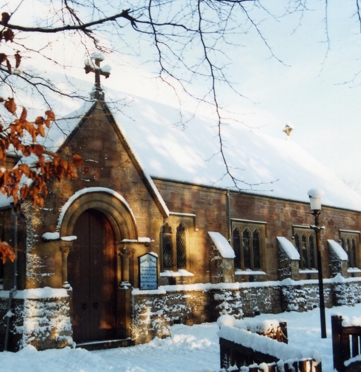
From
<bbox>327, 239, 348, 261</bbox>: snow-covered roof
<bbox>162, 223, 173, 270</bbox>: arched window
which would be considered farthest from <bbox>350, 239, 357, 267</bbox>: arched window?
<bbox>162, 223, 173, 270</bbox>: arched window

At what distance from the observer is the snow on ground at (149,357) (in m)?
8.77

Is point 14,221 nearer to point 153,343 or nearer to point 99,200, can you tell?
point 99,200

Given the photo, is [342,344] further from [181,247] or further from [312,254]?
[312,254]

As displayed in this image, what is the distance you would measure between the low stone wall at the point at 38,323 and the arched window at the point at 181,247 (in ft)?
21.0

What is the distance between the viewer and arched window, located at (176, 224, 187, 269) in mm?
16625

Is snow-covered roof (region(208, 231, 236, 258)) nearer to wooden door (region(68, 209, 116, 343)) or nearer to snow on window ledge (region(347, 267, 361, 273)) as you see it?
wooden door (region(68, 209, 116, 343))

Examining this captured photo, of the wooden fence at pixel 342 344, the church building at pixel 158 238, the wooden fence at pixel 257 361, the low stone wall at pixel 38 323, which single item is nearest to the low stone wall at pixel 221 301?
the church building at pixel 158 238

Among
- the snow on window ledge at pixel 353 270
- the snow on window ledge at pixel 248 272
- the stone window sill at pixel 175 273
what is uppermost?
the stone window sill at pixel 175 273

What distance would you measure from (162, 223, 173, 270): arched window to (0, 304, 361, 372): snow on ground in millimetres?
2911

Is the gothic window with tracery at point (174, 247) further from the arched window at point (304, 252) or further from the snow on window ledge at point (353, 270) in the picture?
the snow on window ledge at point (353, 270)

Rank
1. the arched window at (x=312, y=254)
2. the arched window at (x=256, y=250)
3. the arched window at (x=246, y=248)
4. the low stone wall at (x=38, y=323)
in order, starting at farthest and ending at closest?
the arched window at (x=312, y=254) < the arched window at (x=256, y=250) < the arched window at (x=246, y=248) < the low stone wall at (x=38, y=323)

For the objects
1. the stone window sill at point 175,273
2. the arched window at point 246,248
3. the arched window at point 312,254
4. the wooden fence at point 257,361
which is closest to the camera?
the wooden fence at point 257,361

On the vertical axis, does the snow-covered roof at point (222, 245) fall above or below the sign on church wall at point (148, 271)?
above

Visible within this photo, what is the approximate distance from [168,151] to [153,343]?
26.0 ft
